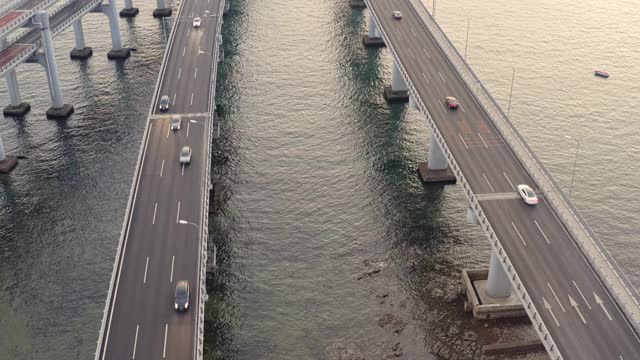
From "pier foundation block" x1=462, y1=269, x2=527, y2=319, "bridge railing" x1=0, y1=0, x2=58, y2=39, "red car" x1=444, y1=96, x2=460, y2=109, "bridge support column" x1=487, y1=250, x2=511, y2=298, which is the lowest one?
"pier foundation block" x1=462, y1=269, x2=527, y2=319

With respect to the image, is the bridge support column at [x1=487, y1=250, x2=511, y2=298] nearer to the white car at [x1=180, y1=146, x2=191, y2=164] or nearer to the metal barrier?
the metal barrier

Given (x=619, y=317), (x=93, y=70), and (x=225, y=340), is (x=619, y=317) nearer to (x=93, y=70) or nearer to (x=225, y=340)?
(x=225, y=340)

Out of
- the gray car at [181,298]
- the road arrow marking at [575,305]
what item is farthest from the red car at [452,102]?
the gray car at [181,298]

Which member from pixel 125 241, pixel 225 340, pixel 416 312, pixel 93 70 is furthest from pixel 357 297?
pixel 93 70

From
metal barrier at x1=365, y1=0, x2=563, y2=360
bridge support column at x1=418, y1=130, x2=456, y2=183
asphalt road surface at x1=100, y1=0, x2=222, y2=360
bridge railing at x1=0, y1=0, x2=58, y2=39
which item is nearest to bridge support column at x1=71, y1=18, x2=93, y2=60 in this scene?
bridge railing at x1=0, y1=0, x2=58, y2=39

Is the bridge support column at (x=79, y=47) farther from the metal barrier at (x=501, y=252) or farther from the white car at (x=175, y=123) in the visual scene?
the metal barrier at (x=501, y=252)

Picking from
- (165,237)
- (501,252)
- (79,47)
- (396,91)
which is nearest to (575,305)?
(501,252)
